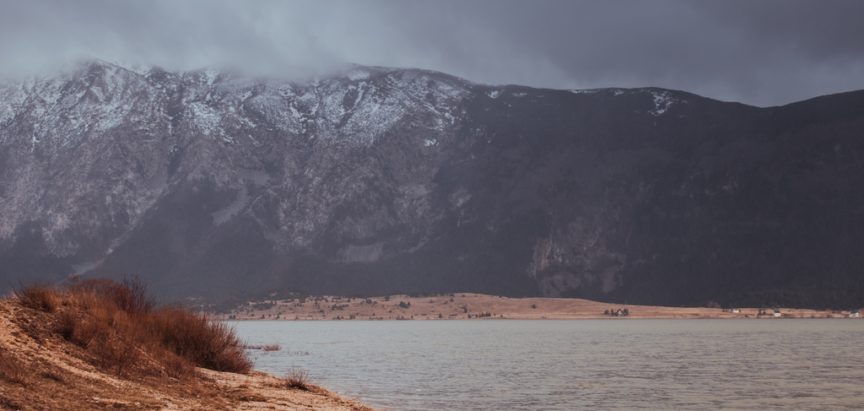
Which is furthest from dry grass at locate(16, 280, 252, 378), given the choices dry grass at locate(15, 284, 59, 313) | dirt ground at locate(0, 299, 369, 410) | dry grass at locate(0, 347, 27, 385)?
dry grass at locate(0, 347, 27, 385)

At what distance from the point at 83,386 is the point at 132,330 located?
7555 millimetres

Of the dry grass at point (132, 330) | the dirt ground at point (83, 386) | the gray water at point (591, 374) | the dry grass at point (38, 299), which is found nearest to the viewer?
the dirt ground at point (83, 386)

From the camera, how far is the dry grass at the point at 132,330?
29.7 metres

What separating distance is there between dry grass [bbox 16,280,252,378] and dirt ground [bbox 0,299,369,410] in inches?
20.8

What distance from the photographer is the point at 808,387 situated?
49031mm

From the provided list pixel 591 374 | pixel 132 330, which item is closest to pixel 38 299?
pixel 132 330

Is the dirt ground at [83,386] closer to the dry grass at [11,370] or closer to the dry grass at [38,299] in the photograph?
the dry grass at [11,370]

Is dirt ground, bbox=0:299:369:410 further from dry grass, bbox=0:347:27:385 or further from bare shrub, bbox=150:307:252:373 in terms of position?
bare shrub, bbox=150:307:252:373

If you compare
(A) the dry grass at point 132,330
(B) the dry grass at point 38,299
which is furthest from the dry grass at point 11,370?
(B) the dry grass at point 38,299

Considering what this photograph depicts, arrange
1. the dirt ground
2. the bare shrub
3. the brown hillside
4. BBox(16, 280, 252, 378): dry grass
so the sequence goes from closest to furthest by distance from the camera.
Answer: the dirt ground < the brown hillside < BBox(16, 280, 252, 378): dry grass < the bare shrub

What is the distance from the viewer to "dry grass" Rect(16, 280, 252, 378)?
29.7m

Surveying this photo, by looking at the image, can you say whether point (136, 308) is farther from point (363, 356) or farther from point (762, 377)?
point (363, 356)

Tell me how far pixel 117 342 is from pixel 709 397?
999 inches

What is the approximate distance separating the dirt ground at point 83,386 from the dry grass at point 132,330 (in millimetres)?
528
